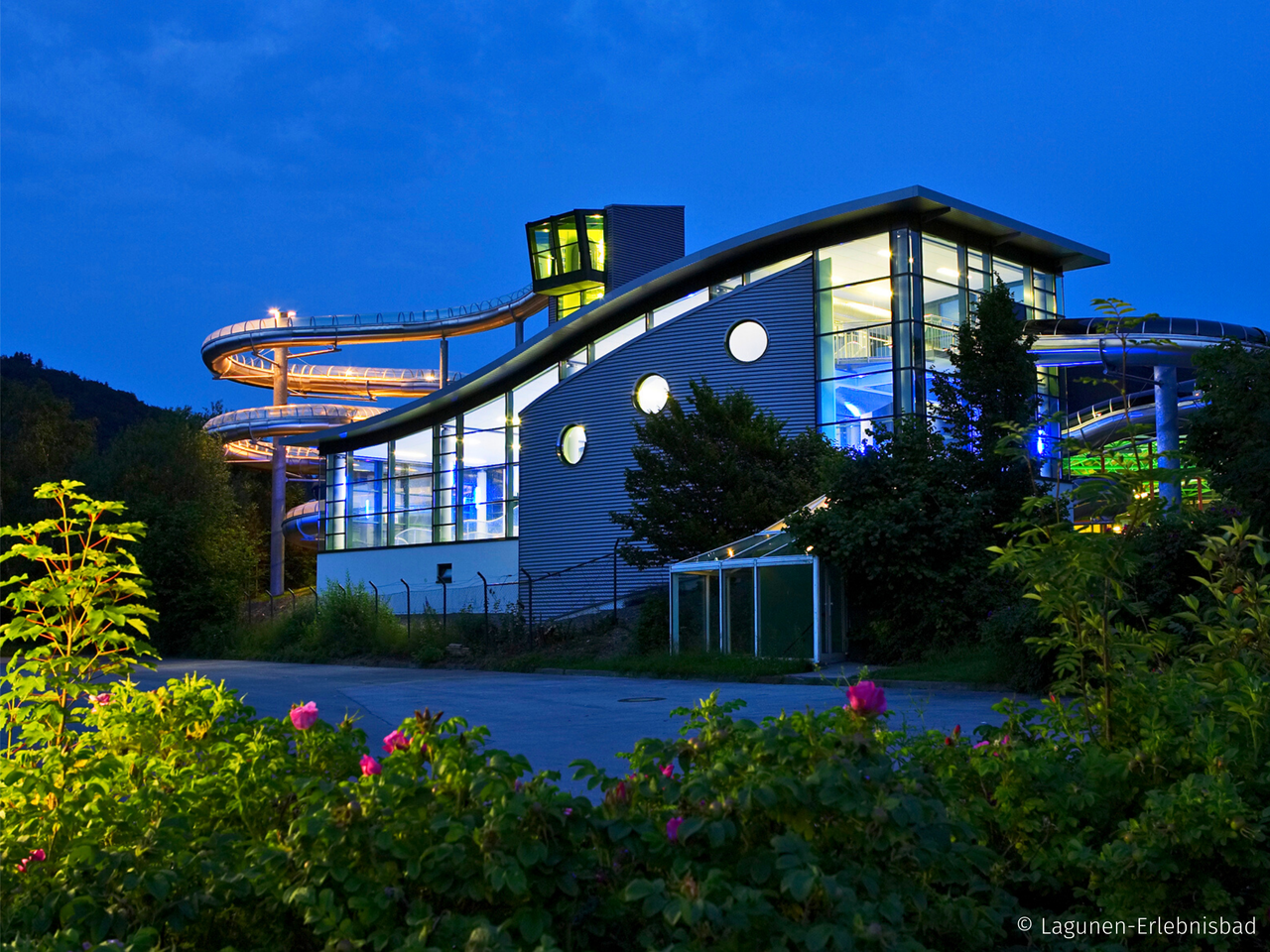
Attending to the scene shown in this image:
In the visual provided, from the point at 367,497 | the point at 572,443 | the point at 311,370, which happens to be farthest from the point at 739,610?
the point at 311,370

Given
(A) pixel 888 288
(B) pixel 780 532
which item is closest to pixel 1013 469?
(B) pixel 780 532

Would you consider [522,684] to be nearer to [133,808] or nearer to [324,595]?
[324,595]

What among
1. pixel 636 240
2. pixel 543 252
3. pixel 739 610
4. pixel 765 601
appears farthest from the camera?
pixel 543 252

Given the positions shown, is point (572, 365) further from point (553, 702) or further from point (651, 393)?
point (553, 702)

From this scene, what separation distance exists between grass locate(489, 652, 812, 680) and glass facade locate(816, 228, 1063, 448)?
8408 mm

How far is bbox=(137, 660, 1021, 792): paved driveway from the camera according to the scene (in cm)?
1144

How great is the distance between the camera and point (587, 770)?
310 centimetres

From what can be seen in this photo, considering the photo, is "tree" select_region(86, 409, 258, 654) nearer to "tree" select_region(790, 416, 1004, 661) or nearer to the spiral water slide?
the spiral water slide

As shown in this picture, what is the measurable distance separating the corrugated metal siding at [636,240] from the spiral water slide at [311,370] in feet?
23.8

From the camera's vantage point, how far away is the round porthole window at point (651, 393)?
32.4 meters

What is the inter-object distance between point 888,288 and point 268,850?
27.3m

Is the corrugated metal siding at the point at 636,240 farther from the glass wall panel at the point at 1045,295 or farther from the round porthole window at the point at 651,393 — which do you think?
the glass wall panel at the point at 1045,295

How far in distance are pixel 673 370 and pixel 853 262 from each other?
5637 millimetres

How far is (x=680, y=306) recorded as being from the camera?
3278 cm
